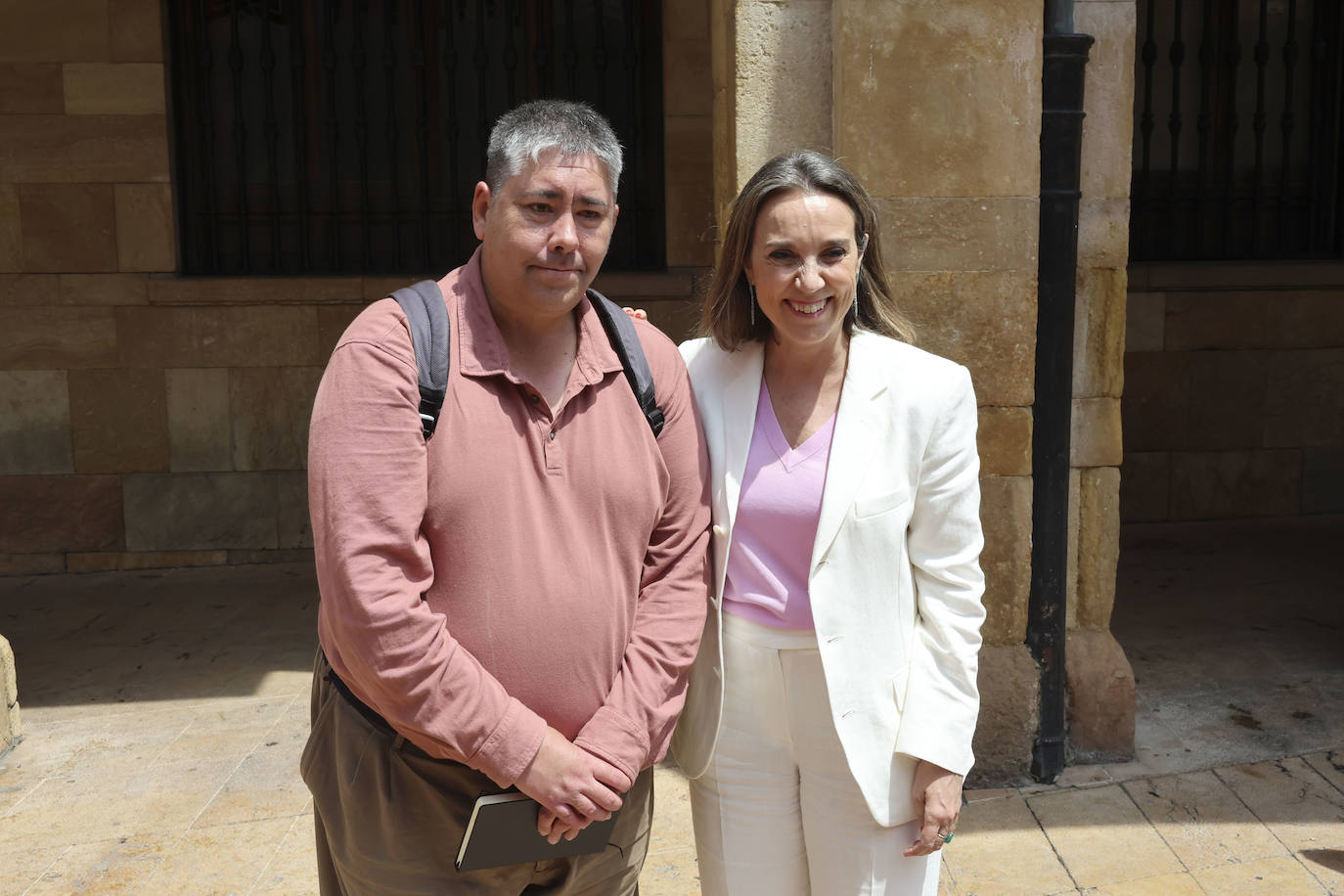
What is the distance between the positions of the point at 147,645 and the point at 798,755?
14.6 feet

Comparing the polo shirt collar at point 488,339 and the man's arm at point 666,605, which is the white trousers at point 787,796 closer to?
the man's arm at point 666,605

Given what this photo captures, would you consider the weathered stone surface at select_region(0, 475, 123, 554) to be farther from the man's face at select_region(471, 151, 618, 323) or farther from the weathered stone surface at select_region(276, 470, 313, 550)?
the man's face at select_region(471, 151, 618, 323)

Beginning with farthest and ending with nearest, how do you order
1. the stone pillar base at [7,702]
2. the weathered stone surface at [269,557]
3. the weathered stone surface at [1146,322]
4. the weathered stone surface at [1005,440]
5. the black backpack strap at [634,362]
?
1. the weathered stone surface at [1146,322]
2. the weathered stone surface at [269,557]
3. the stone pillar base at [7,702]
4. the weathered stone surface at [1005,440]
5. the black backpack strap at [634,362]

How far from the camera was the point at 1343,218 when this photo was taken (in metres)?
7.71

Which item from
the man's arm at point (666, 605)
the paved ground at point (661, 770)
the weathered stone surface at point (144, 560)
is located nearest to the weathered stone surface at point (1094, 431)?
the paved ground at point (661, 770)

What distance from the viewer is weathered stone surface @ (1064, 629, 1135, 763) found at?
4305 millimetres

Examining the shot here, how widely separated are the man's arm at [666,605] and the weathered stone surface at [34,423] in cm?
584

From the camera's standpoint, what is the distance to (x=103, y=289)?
7.02 metres

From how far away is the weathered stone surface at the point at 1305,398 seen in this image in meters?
7.69

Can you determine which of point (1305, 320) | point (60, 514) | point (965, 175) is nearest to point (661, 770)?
point (965, 175)

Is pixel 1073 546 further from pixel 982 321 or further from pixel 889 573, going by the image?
pixel 889 573

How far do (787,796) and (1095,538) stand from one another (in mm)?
2427

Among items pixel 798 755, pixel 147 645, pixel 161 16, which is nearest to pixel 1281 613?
pixel 798 755

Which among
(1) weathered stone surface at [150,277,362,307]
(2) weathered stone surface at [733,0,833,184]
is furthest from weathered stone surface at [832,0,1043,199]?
(1) weathered stone surface at [150,277,362,307]
